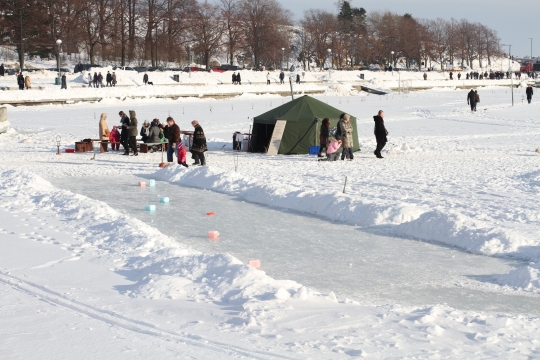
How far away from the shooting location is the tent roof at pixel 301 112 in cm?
2169

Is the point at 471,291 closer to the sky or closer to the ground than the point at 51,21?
closer to the ground

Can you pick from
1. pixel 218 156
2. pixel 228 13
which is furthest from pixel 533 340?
pixel 228 13

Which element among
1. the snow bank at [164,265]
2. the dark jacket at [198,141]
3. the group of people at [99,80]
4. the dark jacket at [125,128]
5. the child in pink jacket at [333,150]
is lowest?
the snow bank at [164,265]

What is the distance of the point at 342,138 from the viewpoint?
64.5 ft

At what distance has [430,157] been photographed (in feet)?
67.3

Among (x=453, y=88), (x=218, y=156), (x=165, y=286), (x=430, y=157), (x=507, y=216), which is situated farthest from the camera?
(x=453, y=88)

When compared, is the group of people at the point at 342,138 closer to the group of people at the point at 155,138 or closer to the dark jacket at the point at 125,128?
the group of people at the point at 155,138

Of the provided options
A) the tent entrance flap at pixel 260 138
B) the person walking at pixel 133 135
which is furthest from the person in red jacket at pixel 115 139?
the tent entrance flap at pixel 260 138

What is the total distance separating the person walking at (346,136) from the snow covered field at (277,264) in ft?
4.25

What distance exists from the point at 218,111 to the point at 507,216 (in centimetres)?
2996

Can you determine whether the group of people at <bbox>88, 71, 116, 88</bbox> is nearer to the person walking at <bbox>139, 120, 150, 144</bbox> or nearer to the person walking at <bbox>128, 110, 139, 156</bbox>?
the person walking at <bbox>139, 120, 150, 144</bbox>

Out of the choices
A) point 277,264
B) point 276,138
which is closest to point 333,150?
point 276,138

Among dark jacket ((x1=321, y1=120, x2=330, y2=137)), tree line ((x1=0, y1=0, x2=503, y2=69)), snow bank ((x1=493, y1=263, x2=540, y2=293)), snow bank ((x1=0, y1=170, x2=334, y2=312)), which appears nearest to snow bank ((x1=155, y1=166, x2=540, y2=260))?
snow bank ((x1=493, y1=263, x2=540, y2=293))

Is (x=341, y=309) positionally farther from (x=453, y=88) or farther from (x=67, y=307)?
(x=453, y=88)
